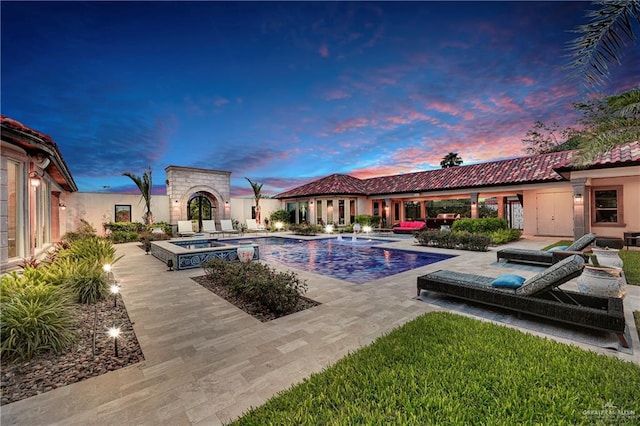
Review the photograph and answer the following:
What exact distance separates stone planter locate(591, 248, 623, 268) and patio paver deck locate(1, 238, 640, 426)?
59cm

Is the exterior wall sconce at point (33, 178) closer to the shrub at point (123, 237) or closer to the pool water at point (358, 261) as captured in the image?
the pool water at point (358, 261)

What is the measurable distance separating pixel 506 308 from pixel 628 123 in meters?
4.42

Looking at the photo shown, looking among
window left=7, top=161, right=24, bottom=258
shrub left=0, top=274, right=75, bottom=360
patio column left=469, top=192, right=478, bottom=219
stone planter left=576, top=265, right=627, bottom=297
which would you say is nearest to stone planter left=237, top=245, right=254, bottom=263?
shrub left=0, top=274, right=75, bottom=360

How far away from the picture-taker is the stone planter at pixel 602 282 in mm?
4164

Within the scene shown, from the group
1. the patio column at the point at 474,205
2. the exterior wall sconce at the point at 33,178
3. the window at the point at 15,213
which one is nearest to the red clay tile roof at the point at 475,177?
the patio column at the point at 474,205

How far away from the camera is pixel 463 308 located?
16.5 feet

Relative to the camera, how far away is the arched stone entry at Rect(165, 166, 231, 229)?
818 inches

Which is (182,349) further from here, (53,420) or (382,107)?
(382,107)

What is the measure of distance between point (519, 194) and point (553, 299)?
18542mm

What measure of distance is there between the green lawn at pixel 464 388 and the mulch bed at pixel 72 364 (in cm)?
224

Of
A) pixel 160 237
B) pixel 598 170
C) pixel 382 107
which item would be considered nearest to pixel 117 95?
pixel 160 237

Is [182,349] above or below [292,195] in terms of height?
below

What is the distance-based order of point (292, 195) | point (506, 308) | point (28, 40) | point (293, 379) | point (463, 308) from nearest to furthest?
point (293, 379) < point (506, 308) < point (463, 308) < point (28, 40) < point (292, 195)

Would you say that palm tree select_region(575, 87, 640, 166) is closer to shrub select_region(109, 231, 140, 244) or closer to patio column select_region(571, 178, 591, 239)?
patio column select_region(571, 178, 591, 239)
